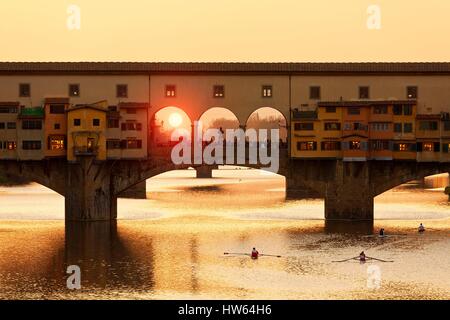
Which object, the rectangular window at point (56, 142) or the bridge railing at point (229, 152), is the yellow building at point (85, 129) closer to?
the rectangular window at point (56, 142)

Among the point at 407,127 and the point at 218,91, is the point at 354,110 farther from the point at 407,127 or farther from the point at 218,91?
the point at 218,91

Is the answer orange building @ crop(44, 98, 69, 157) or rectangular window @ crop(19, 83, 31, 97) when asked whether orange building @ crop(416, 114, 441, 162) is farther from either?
rectangular window @ crop(19, 83, 31, 97)

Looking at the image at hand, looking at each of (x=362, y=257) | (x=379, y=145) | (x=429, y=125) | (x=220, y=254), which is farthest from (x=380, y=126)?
(x=220, y=254)

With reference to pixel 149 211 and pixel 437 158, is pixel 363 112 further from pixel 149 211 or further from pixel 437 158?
pixel 149 211

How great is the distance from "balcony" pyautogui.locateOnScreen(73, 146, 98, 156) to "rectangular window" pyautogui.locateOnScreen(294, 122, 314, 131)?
1863 cm

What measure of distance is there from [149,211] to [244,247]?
3380cm

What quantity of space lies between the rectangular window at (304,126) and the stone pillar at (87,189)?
58.8ft

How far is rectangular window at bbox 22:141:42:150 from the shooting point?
8662 centimetres

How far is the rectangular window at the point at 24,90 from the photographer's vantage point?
88.2 metres

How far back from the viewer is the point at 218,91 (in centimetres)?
8869

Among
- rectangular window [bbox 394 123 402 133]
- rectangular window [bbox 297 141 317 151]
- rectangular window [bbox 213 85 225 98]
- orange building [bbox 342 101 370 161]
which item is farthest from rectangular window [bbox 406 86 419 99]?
rectangular window [bbox 213 85 225 98]

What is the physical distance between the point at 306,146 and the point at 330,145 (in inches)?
88.5
